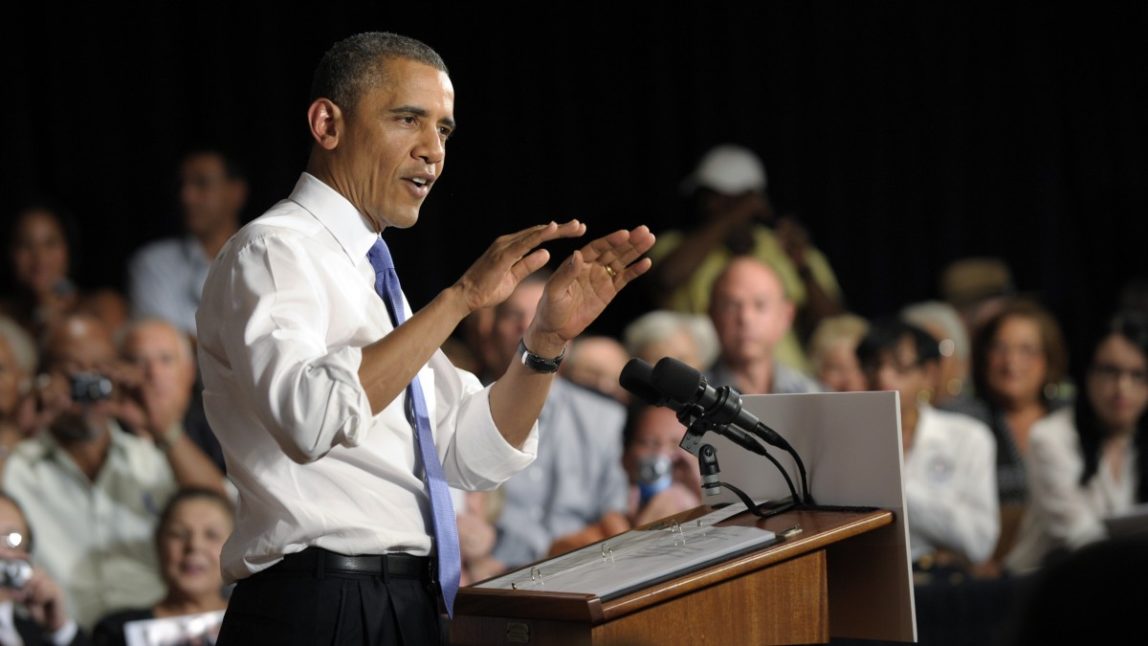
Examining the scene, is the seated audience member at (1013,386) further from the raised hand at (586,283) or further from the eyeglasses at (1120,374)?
the raised hand at (586,283)

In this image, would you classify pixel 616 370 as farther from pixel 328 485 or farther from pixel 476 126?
pixel 328 485

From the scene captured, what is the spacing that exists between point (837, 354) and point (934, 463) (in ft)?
1.91

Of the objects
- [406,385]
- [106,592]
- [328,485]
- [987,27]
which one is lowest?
[106,592]

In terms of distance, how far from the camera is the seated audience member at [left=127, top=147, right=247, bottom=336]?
4.51m

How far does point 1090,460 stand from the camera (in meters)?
5.88

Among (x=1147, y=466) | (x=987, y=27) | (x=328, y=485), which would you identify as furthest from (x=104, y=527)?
(x=987, y=27)

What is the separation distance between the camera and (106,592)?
4.14m

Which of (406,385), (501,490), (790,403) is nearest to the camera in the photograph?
(406,385)

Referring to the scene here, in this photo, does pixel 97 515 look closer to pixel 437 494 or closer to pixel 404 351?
pixel 437 494

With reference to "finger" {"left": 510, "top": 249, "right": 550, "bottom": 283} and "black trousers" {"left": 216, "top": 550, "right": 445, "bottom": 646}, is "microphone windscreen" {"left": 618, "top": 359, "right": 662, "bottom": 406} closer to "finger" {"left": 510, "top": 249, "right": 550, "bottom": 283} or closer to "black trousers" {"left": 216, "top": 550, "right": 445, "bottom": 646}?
"finger" {"left": 510, "top": 249, "right": 550, "bottom": 283}

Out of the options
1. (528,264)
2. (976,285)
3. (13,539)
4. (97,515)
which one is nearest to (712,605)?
(528,264)

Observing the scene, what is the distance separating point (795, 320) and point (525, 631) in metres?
4.24

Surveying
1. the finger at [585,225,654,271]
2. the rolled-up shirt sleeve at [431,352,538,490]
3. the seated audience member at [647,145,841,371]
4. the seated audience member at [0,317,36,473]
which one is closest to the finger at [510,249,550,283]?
the finger at [585,225,654,271]

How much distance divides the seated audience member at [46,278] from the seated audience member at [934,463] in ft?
9.18
